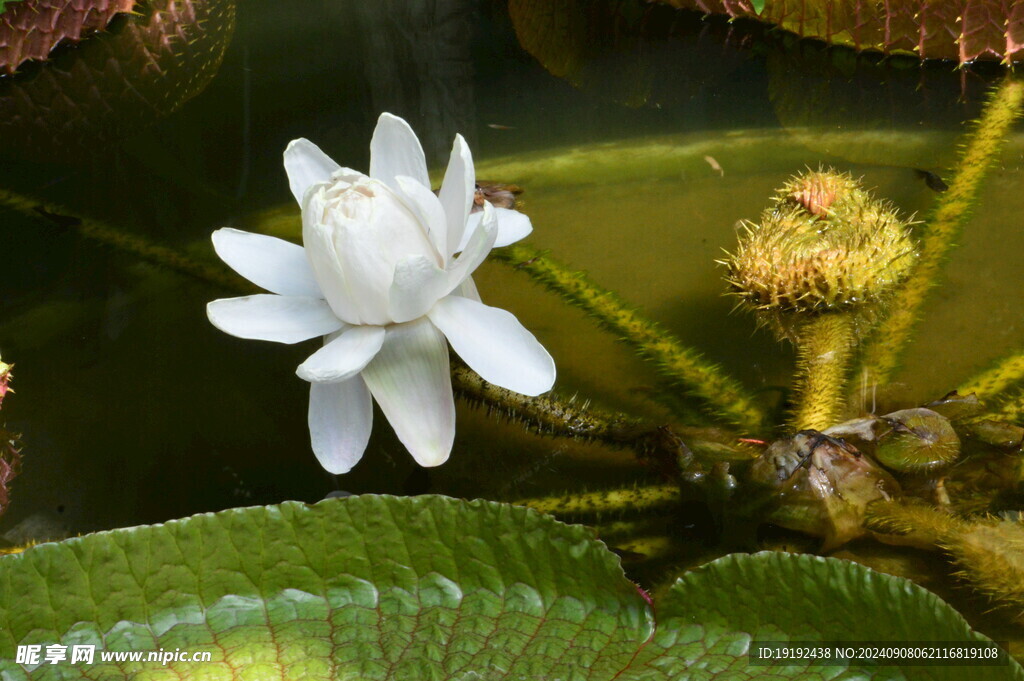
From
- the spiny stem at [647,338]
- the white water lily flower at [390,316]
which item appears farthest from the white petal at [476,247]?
the spiny stem at [647,338]

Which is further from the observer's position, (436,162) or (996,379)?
(436,162)

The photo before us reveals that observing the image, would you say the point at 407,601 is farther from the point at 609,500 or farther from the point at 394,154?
the point at 394,154

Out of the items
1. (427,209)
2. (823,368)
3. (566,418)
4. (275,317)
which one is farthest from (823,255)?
(275,317)

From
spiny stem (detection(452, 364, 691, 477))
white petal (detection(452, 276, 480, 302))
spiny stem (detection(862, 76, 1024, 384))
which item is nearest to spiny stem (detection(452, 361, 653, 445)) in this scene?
spiny stem (detection(452, 364, 691, 477))

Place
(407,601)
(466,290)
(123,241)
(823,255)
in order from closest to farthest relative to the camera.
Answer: (407,601) → (466,290) → (823,255) → (123,241)

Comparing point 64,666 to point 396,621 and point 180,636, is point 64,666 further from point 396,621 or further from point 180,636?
point 396,621

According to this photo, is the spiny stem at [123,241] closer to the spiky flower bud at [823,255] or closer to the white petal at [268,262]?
the white petal at [268,262]

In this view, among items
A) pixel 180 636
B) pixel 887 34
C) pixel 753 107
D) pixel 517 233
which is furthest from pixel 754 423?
pixel 887 34
